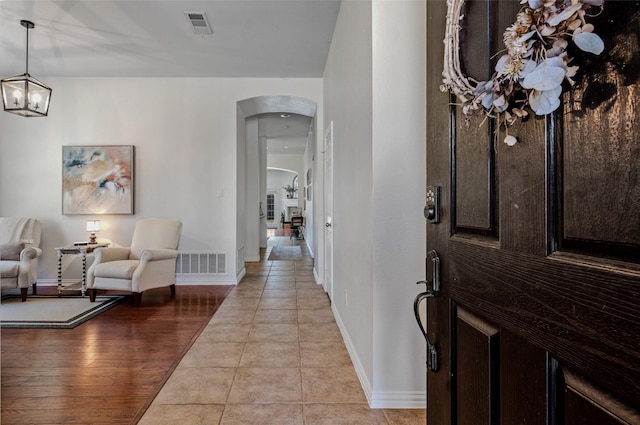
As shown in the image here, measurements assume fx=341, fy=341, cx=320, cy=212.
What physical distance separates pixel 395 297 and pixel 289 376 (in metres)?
0.97

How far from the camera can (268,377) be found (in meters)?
2.31

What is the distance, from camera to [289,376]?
2.32m

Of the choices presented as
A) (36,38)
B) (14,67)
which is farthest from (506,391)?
(14,67)

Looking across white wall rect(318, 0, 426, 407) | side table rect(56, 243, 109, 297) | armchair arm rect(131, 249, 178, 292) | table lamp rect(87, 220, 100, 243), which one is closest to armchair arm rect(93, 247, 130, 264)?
side table rect(56, 243, 109, 297)

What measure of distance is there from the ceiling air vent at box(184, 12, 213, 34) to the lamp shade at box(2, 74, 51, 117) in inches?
68.9

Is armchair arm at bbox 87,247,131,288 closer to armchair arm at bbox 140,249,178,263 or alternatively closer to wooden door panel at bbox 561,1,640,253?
armchair arm at bbox 140,249,178,263

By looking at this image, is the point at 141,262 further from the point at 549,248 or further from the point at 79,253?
the point at 549,248

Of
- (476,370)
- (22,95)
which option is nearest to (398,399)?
(476,370)

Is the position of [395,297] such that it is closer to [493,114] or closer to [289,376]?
[289,376]

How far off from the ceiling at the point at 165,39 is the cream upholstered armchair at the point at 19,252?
2.17m

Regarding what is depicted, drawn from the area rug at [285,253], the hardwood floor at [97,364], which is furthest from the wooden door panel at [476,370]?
the area rug at [285,253]

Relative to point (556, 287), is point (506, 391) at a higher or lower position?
lower

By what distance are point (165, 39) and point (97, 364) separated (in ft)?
11.3

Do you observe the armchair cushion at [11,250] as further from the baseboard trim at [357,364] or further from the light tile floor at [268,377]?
the baseboard trim at [357,364]
